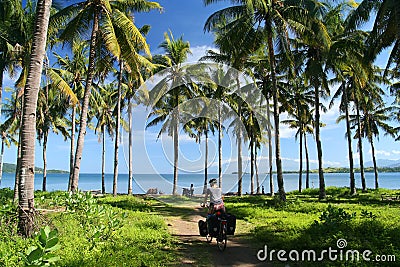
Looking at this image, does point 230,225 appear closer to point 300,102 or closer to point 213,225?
point 213,225

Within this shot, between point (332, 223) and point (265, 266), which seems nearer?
point (265, 266)

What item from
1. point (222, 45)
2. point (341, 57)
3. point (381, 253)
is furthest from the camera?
point (341, 57)

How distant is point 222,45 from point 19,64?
10.5 m

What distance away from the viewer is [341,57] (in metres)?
18.2

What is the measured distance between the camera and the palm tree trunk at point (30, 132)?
6223 mm

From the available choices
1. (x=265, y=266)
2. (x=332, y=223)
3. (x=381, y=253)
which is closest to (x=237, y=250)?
(x=265, y=266)

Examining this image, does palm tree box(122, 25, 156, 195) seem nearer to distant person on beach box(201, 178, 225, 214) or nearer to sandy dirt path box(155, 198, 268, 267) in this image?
sandy dirt path box(155, 198, 268, 267)

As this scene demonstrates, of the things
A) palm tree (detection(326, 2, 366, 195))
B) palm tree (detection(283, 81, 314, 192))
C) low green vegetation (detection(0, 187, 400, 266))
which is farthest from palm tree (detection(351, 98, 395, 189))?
low green vegetation (detection(0, 187, 400, 266))

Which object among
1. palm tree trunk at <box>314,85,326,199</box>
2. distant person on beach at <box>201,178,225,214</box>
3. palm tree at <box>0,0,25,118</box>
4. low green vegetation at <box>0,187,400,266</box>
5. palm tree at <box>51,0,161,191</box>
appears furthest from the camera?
palm tree trunk at <box>314,85,326,199</box>

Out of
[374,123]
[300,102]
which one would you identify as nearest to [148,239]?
[300,102]

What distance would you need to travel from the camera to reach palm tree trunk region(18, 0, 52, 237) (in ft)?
20.4

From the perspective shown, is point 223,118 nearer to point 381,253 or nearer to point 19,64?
point 19,64

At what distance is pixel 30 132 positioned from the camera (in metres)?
6.49

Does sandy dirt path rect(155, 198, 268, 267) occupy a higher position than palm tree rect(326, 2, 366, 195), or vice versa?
palm tree rect(326, 2, 366, 195)
